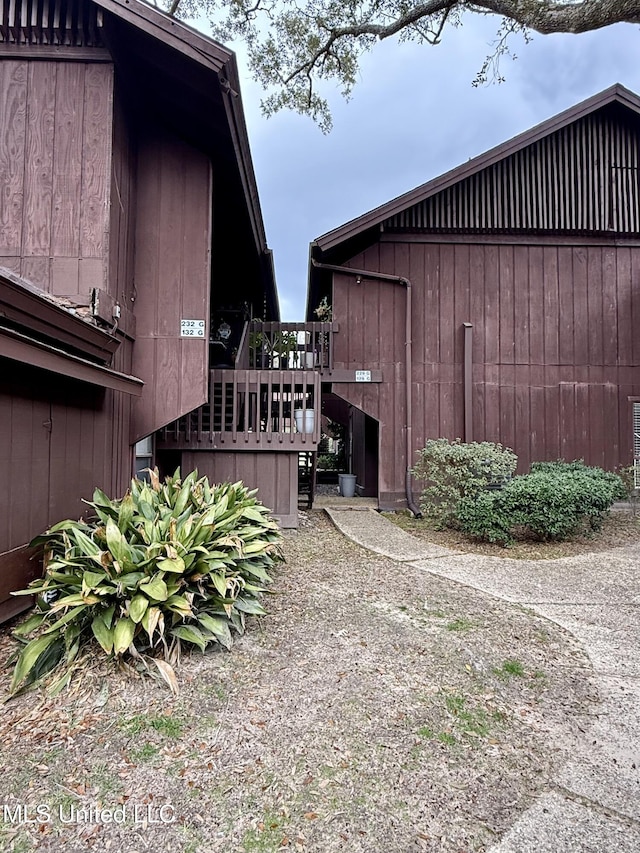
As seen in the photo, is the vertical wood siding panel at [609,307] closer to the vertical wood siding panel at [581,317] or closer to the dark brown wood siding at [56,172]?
the vertical wood siding panel at [581,317]

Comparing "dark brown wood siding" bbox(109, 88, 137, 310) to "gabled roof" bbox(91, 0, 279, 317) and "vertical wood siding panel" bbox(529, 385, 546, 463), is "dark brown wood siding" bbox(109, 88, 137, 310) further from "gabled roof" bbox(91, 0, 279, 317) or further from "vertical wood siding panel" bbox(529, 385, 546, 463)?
"vertical wood siding panel" bbox(529, 385, 546, 463)

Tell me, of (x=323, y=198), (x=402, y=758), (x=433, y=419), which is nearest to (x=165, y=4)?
(x=433, y=419)

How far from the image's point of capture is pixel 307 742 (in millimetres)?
2068

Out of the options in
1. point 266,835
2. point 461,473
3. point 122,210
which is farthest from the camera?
point 461,473

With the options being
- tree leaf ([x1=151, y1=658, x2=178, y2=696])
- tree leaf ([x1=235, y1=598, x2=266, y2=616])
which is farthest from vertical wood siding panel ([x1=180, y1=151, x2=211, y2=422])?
tree leaf ([x1=151, y1=658, x2=178, y2=696])

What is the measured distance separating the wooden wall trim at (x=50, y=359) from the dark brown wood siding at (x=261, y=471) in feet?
8.30

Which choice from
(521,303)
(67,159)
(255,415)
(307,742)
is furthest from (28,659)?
(521,303)

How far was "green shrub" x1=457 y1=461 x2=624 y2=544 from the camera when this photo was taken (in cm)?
578

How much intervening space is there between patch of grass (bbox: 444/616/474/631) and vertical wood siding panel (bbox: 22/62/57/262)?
166 inches

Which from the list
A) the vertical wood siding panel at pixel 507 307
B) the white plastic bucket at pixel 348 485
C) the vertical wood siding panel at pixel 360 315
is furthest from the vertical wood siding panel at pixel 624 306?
the white plastic bucket at pixel 348 485

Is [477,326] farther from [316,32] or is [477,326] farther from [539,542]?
[316,32]

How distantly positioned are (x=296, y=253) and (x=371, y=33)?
2270 centimetres

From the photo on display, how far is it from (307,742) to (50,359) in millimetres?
2463

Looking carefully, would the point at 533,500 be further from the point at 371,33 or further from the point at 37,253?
the point at 371,33
